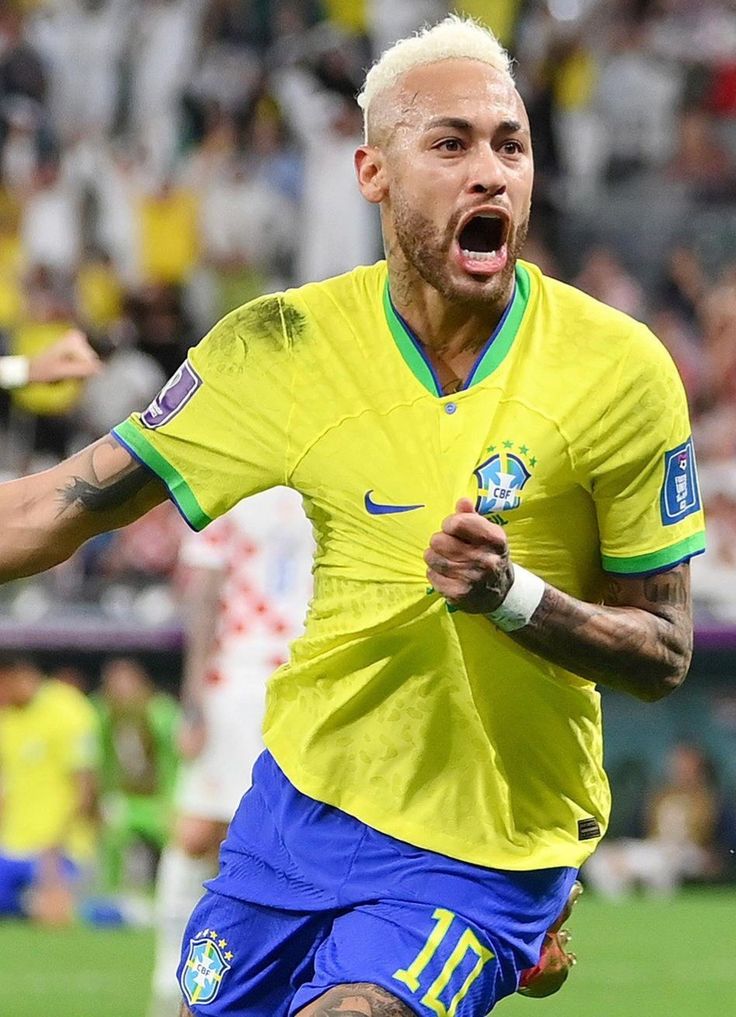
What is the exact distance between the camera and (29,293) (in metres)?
15.6

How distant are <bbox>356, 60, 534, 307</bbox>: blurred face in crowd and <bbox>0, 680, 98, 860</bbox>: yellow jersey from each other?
30.2ft

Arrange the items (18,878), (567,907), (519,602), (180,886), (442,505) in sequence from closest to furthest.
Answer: (519,602)
(442,505)
(567,907)
(180,886)
(18,878)

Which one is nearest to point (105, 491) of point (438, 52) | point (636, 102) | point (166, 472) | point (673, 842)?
point (166, 472)

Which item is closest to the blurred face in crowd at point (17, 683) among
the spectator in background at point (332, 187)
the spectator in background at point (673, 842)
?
the spectator in background at point (673, 842)

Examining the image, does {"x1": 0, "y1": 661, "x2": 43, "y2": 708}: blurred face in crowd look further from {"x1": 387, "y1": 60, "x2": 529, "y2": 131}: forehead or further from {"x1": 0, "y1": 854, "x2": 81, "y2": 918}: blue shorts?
{"x1": 387, "y1": 60, "x2": 529, "y2": 131}: forehead

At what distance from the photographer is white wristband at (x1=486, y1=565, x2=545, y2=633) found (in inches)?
142

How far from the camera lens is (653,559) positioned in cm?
389

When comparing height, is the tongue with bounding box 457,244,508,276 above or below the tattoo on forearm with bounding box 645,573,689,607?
above

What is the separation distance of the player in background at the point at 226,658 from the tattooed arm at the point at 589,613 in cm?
381

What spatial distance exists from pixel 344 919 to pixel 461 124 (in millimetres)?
1526

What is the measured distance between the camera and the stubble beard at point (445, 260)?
3.95 meters

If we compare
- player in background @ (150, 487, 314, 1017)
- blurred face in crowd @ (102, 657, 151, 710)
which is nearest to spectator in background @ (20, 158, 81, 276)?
blurred face in crowd @ (102, 657, 151, 710)

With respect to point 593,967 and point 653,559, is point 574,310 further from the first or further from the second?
point 593,967

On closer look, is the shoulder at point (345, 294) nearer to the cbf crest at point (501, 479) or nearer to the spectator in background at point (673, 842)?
the cbf crest at point (501, 479)
